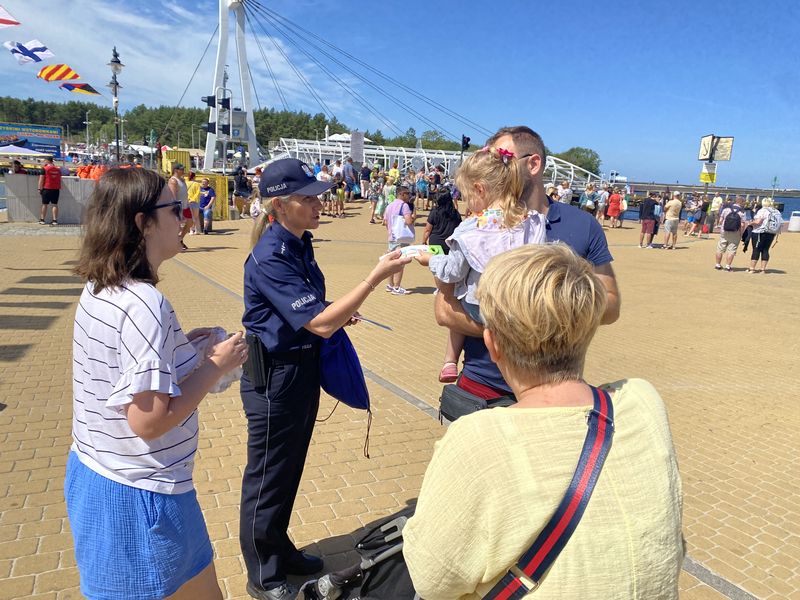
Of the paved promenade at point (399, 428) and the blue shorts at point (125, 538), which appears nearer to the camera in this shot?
the blue shorts at point (125, 538)

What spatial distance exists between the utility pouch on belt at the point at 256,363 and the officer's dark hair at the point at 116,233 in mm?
798

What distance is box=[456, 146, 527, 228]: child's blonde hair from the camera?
2281 millimetres

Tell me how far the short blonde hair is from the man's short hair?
56.3 inches

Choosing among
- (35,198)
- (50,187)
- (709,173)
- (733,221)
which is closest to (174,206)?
(733,221)

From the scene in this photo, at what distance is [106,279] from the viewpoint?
1.69 m

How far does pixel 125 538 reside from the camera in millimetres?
1732

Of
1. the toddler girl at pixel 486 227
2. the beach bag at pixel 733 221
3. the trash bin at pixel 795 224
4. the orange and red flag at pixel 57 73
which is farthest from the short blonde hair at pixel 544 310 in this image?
the trash bin at pixel 795 224

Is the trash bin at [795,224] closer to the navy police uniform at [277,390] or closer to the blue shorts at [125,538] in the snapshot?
the navy police uniform at [277,390]

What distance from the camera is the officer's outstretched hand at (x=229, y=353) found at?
188cm

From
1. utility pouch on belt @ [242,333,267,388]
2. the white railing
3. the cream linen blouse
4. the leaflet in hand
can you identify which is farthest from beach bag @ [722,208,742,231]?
the white railing

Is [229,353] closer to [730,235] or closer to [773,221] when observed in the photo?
[773,221]

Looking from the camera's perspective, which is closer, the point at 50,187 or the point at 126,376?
the point at 126,376

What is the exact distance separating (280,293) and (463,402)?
36.5 inches

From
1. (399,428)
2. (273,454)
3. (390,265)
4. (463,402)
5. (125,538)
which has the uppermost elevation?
(390,265)
